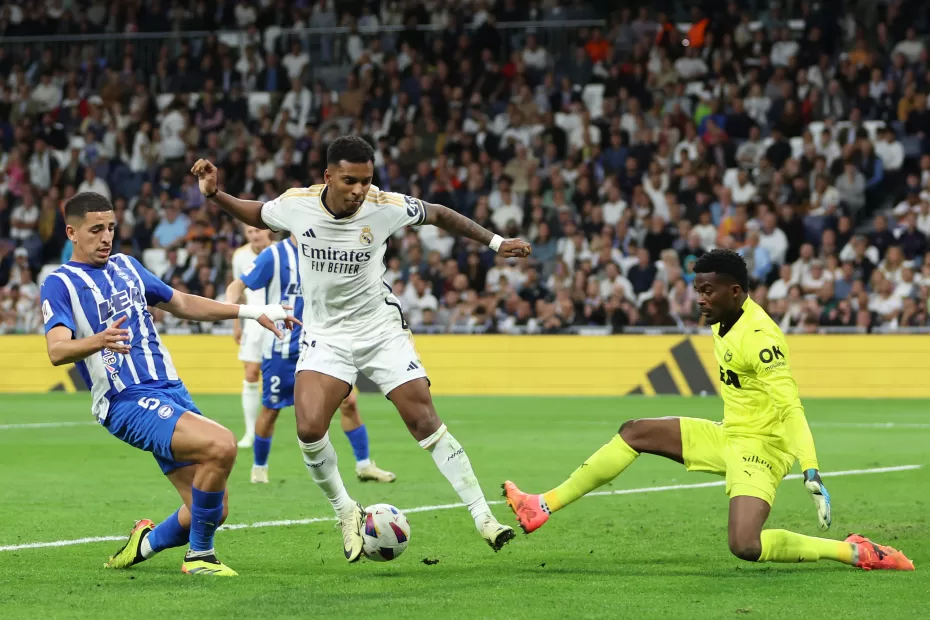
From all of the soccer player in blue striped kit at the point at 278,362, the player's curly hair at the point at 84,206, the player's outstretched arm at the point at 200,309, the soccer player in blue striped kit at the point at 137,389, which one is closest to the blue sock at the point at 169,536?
the soccer player in blue striped kit at the point at 137,389

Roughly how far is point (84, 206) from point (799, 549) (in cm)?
403

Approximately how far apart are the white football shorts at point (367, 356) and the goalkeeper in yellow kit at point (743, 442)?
2.88 ft

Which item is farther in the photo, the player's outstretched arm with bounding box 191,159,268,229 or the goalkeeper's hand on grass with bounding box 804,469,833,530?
the player's outstretched arm with bounding box 191,159,268,229

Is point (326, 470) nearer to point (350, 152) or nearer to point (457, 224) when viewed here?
point (457, 224)

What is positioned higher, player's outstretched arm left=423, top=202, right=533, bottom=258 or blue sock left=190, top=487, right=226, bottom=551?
player's outstretched arm left=423, top=202, right=533, bottom=258

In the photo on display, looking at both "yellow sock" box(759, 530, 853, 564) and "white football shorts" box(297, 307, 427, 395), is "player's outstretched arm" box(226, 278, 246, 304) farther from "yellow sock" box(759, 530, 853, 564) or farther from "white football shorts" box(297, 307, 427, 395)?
"yellow sock" box(759, 530, 853, 564)

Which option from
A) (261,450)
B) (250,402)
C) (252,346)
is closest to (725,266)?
(261,450)

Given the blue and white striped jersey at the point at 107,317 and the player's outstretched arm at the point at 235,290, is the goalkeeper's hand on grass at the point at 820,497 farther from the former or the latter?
the player's outstretched arm at the point at 235,290

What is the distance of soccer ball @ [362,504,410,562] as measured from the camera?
289 inches

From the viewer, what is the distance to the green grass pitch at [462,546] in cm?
616

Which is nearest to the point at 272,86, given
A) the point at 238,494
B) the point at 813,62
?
the point at 813,62

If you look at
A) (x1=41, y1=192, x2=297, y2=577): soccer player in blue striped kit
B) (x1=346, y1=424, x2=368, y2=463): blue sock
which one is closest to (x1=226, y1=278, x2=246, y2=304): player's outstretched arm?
(x1=346, y1=424, x2=368, y2=463): blue sock

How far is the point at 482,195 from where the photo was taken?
25.1 m

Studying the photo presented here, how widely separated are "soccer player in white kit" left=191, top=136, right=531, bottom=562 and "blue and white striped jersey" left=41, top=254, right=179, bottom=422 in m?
0.79
